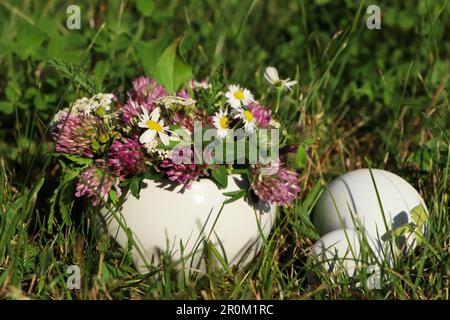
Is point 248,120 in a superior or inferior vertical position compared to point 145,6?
inferior

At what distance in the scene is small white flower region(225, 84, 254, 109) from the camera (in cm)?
157

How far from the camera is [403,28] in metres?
2.43

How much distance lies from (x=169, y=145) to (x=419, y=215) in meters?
0.56

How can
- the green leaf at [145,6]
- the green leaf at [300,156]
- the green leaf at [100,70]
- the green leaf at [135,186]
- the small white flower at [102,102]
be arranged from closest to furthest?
the green leaf at [135,186], the small white flower at [102,102], the green leaf at [300,156], the green leaf at [100,70], the green leaf at [145,6]

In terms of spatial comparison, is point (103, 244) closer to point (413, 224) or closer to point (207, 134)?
point (207, 134)

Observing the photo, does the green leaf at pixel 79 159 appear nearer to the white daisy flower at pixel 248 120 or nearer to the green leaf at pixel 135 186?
the green leaf at pixel 135 186

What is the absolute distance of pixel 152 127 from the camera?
4.84ft

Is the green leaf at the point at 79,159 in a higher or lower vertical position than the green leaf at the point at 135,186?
higher

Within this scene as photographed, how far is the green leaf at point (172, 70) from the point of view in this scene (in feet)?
5.78

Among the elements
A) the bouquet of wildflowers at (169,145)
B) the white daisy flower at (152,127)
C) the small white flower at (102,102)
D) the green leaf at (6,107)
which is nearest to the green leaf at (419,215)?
the bouquet of wildflowers at (169,145)

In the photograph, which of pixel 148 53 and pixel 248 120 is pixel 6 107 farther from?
pixel 248 120

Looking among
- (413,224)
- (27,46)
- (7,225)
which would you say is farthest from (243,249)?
(27,46)

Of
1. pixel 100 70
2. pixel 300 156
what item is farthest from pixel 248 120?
pixel 100 70

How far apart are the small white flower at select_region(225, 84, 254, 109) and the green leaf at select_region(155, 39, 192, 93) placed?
209 mm
